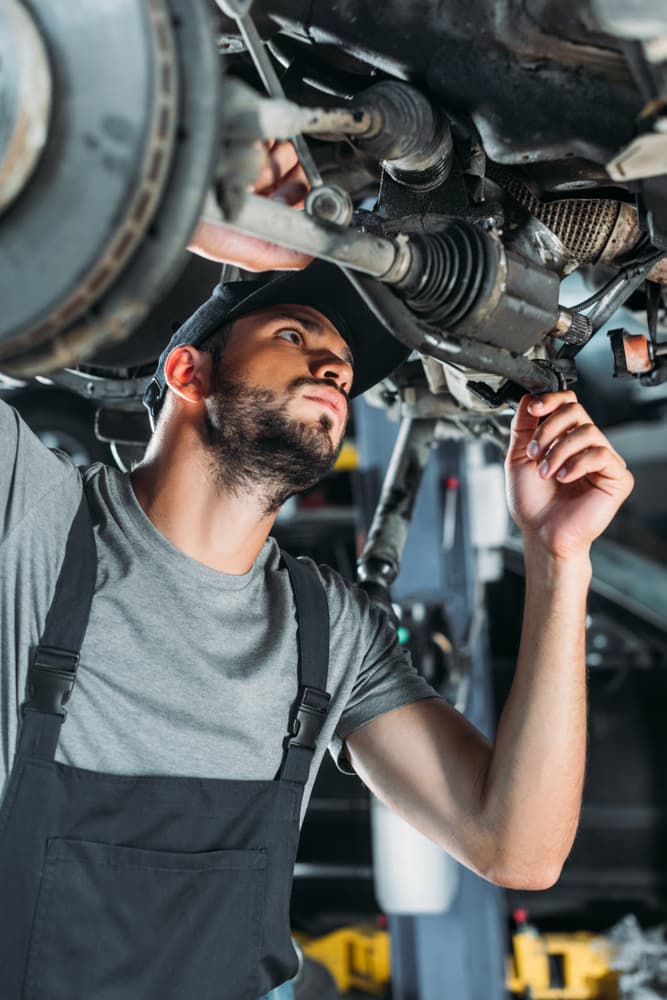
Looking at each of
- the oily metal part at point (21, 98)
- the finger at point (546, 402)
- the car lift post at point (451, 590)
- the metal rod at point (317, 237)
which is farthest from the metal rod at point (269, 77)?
the car lift post at point (451, 590)

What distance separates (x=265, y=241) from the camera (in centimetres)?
67

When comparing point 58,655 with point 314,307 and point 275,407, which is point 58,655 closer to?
point 275,407

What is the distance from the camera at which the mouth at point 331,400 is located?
103 cm

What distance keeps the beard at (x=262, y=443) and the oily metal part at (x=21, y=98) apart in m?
0.57

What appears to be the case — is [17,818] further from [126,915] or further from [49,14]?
[49,14]

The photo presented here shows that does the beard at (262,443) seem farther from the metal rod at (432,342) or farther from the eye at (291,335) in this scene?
the metal rod at (432,342)

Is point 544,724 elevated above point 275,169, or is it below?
below

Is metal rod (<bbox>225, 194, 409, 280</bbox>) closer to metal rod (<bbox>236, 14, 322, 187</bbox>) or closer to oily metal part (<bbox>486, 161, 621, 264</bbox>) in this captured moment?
metal rod (<bbox>236, 14, 322, 187</bbox>)

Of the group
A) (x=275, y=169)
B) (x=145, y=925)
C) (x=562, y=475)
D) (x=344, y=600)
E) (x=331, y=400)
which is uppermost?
(x=275, y=169)

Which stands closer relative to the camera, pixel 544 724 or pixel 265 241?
pixel 265 241

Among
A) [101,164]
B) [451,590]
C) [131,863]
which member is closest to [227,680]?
[131,863]

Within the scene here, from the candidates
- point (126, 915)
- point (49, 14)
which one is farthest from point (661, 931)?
point (49, 14)

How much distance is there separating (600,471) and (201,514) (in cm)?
42

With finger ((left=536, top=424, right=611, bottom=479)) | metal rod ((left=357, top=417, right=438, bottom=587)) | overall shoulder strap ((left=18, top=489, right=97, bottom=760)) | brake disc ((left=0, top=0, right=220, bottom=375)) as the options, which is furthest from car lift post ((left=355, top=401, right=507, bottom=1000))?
brake disc ((left=0, top=0, right=220, bottom=375))
